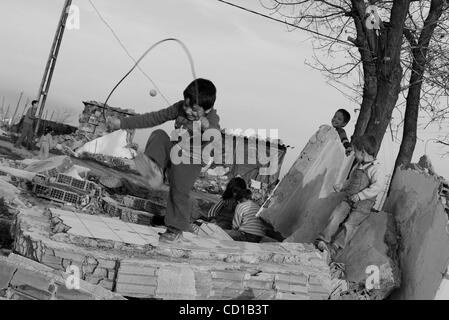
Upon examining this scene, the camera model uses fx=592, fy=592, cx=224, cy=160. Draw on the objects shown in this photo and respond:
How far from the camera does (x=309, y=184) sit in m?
9.40

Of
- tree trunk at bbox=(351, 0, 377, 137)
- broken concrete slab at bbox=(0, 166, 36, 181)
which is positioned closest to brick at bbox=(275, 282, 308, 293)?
broken concrete slab at bbox=(0, 166, 36, 181)

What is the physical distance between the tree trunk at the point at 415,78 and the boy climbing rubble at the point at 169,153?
29.2ft

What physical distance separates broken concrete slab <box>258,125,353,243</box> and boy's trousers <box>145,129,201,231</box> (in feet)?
Answer: 10.3

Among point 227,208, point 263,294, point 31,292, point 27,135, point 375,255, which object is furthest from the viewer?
point 27,135

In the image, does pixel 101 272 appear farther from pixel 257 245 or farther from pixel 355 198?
pixel 355 198

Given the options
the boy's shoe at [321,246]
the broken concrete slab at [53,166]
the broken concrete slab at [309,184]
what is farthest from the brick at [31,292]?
the broken concrete slab at [53,166]

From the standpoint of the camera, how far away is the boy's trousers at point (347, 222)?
290 inches

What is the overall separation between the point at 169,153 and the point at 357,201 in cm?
278

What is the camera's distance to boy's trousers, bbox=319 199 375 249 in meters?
7.36

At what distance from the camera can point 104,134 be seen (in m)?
24.4

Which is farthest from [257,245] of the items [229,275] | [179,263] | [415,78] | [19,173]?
[415,78]

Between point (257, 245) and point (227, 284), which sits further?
point (257, 245)

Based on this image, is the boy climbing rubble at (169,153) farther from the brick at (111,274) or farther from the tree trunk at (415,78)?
the tree trunk at (415,78)

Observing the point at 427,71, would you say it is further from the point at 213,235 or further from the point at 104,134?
the point at 104,134
